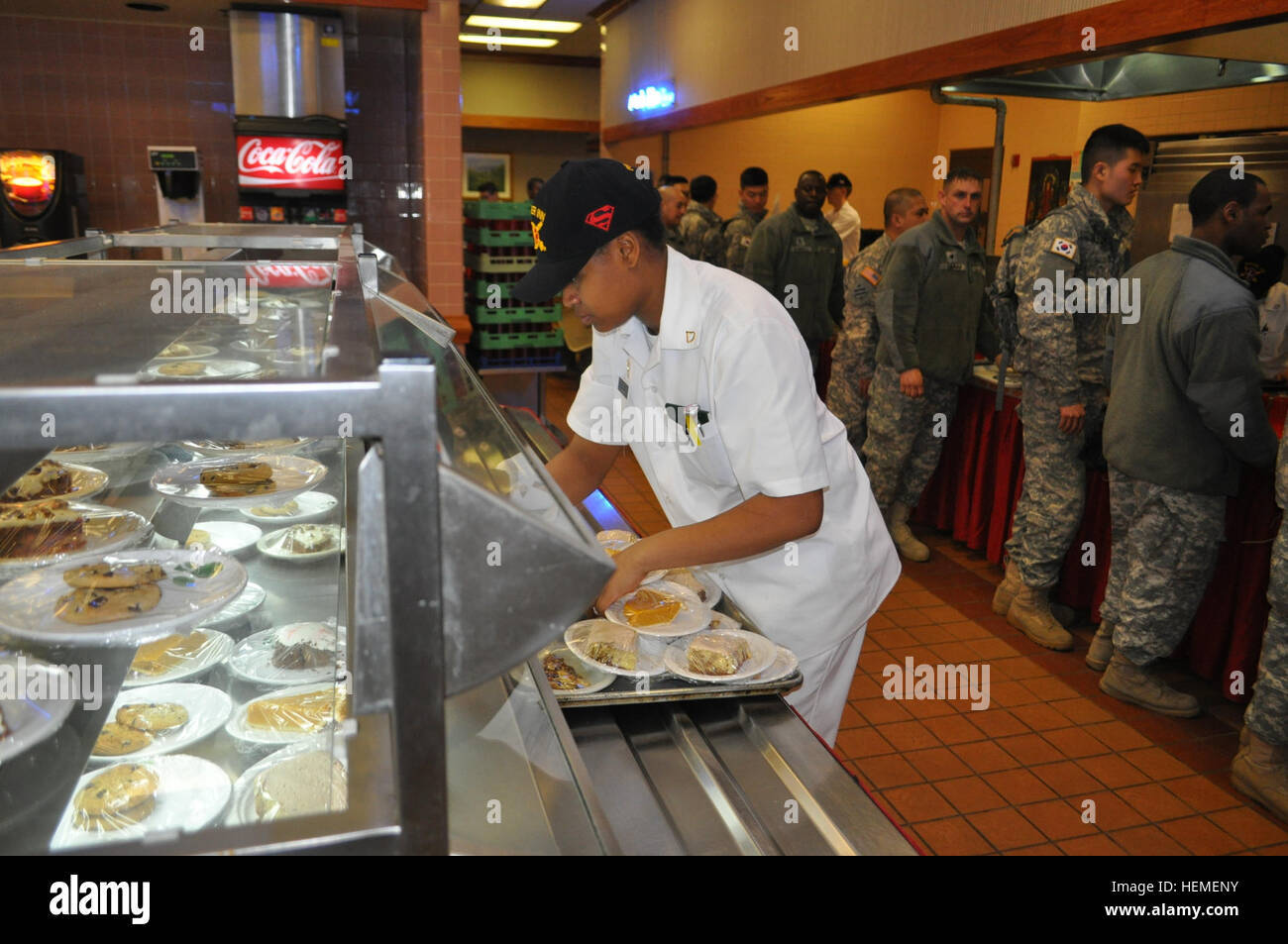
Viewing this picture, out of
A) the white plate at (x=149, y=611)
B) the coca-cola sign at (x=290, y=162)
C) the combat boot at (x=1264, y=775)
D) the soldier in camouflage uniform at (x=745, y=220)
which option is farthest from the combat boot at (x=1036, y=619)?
the coca-cola sign at (x=290, y=162)

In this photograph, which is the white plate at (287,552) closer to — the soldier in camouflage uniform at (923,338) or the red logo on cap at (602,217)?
the red logo on cap at (602,217)

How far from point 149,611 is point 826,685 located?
1.41 metres

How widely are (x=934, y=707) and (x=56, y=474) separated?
2.98m

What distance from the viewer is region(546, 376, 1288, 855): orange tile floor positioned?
8.94ft

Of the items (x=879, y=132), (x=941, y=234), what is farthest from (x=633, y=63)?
(x=941, y=234)

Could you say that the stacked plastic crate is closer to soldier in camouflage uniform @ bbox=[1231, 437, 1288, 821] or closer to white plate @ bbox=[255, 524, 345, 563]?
soldier in camouflage uniform @ bbox=[1231, 437, 1288, 821]

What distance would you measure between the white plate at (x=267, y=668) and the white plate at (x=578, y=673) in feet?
0.94

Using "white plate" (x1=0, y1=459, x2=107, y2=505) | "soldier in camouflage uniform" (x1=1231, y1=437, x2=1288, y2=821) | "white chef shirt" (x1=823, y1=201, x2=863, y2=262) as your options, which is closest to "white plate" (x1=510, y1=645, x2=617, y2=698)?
"white plate" (x1=0, y1=459, x2=107, y2=505)

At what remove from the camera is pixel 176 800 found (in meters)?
1.10

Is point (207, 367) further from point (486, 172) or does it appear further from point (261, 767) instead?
point (486, 172)

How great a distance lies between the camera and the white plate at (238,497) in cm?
167

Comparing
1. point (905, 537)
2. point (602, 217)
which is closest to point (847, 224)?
point (905, 537)

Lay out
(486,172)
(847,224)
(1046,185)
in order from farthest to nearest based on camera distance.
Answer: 1. (486,172)
2. (847,224)
3. (1046,185)
